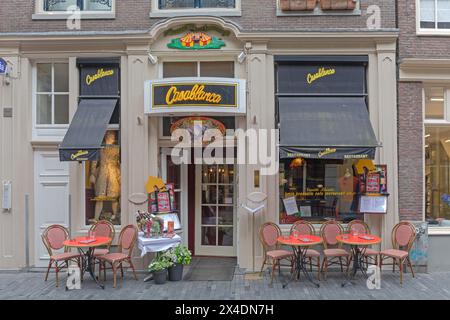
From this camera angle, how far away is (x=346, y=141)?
7.95 m

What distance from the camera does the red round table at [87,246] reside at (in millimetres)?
7530

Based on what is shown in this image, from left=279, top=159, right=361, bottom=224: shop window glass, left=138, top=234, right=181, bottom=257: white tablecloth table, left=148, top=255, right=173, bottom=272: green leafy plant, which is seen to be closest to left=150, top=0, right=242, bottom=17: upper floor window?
left=279, top=159, right=361, bottom=224: shop window glass

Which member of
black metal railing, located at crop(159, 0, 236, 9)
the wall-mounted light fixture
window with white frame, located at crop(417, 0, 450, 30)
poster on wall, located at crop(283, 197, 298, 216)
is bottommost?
poster on wall, located at crop(283, 197, 298, 216)

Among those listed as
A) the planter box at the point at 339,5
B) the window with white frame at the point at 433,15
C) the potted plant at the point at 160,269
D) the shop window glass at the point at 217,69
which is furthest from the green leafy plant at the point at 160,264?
the window with white frame at the point at 433,15

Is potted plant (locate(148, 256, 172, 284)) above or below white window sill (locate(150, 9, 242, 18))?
below

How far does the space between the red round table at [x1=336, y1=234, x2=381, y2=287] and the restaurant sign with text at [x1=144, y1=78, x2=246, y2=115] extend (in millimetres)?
3247

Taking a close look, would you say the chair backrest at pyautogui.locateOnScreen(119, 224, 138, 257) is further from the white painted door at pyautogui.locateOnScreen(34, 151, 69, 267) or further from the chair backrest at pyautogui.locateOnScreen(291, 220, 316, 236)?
the chair backrest at pyautogui.locateOnScreen(291, 220, 316, 236)

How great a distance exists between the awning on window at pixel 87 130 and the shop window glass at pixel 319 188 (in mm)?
3855

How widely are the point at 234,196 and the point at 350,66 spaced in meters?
3.90

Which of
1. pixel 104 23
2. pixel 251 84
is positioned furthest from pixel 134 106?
pixel 251 84

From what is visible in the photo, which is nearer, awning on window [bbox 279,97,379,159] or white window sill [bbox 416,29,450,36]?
awning on window [bbox 279,97,379,159]

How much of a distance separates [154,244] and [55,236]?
206 centimetres

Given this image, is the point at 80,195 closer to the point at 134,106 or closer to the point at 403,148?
the point at 134,106

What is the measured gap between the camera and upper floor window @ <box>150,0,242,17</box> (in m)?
8.92
